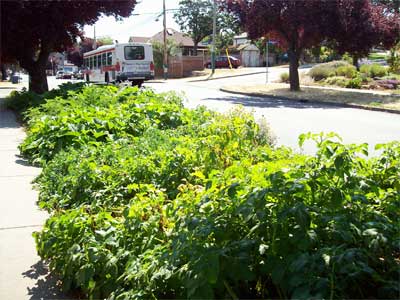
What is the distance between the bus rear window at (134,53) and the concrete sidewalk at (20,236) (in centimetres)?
2592

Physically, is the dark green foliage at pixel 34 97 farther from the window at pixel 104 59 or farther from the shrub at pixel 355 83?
the shrub at pixel 355 83

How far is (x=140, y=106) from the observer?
9.84m

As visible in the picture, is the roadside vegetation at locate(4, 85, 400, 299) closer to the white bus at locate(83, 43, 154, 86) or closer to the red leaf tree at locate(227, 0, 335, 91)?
the red leaf tree at locate(227, 0, 335, 91)

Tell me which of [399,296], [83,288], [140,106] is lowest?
[83,288]

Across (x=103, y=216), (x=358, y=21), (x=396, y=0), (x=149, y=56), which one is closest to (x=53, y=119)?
(x=103, y=216)

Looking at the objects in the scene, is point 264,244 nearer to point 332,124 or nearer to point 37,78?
point 332,124

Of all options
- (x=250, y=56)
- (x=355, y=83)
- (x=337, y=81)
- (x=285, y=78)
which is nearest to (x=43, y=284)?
(x=355, y=83)

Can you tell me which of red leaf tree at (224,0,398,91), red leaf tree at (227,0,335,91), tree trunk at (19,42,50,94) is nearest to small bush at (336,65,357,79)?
red leaf tree at (224,0,398,91)

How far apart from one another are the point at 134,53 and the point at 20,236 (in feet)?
99.0

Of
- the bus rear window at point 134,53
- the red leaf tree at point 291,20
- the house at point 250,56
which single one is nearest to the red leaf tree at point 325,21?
the red leaf tree at point 291,20

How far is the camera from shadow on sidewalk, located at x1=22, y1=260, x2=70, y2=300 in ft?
11.7

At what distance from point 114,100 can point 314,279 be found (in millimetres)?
8755

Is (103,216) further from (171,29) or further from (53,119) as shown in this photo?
(171,29)

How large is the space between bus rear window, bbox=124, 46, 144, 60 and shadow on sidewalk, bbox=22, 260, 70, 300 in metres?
30.5
